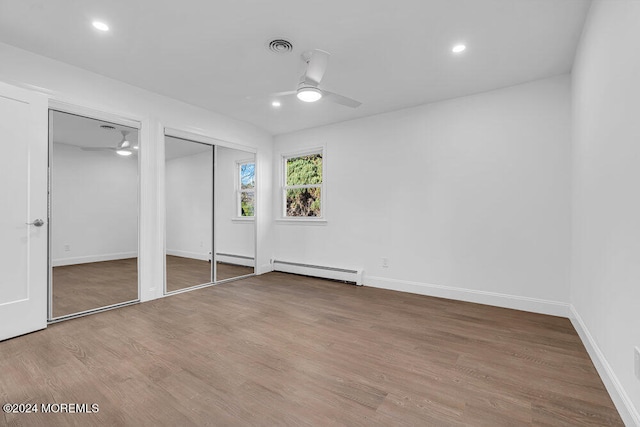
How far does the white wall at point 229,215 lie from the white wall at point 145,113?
28cm

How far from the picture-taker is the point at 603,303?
1940 millimetres

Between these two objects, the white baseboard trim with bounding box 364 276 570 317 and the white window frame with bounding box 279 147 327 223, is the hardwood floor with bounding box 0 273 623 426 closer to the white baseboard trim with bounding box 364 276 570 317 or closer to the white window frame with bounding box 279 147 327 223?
the white baseboard trim with bounding box 364 276 570 317

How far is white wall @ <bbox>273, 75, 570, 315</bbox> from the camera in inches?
128

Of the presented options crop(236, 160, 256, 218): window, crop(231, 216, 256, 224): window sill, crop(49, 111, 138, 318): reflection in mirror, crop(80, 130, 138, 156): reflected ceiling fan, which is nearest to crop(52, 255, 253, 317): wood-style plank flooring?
crop(49, 111, 138, 318): reflection in mirror

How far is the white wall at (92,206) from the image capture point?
304 cm

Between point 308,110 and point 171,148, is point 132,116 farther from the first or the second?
point 308,110

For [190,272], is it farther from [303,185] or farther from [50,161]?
[303,185]

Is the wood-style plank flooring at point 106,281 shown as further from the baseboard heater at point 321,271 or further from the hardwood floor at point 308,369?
the baseboard heater at point 321,271

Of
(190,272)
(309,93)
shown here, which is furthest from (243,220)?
(309,93)

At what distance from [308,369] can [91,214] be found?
3.08 metres

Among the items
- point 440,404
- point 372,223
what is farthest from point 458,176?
point 440,404

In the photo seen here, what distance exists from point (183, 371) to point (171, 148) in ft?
9.89

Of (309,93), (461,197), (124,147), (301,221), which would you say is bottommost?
(301,221)

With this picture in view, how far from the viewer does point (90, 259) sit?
11.3 ft
